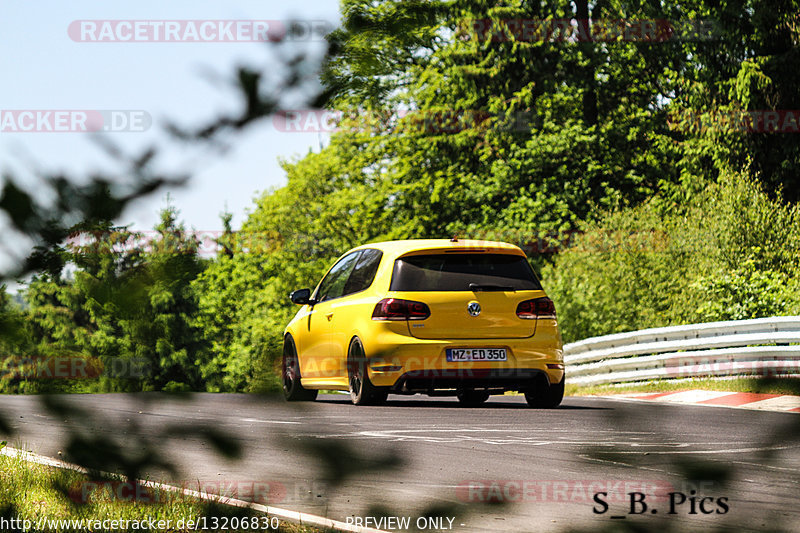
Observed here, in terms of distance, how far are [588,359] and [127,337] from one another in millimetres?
19569

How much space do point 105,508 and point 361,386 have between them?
9.08 metres

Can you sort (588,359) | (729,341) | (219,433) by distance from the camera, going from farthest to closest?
(588,359)
(729,341)
(219,433)

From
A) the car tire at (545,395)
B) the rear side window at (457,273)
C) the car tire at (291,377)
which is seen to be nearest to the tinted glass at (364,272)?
the rear side window at (457,273)

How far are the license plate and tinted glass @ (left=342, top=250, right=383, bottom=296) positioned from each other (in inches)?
45.8

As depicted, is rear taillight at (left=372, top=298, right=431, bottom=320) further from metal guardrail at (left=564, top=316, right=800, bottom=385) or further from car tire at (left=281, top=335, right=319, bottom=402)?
car tire at (left=281, top=335, right=319, bottom=402)

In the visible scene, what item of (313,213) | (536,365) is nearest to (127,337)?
(536,365)

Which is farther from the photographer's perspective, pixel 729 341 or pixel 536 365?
pixel 729 341

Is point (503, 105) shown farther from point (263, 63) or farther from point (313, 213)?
point (263, 63)

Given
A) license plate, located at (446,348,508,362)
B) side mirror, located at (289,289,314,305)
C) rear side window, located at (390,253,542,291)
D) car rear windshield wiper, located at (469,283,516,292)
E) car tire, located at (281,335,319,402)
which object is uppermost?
car tire, located at (281,335,319,402)

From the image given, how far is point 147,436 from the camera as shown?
2.47 metres

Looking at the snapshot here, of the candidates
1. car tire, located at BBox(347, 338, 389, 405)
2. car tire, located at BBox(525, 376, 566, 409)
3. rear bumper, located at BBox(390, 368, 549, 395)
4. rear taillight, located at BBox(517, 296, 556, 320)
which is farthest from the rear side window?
car tire, located at BBox(525, 376, 566, 409)

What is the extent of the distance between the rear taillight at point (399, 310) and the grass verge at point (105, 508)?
640 cm

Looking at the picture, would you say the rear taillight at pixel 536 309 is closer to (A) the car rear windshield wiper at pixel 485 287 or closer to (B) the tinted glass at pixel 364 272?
(A) the car rear windshield wiper at pixel 485 287

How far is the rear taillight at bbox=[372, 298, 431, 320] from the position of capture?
1123 centimetres
